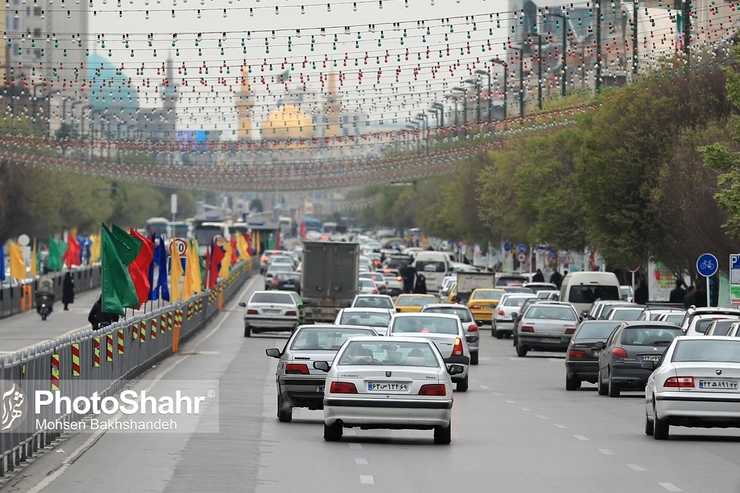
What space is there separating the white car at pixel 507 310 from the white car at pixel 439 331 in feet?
64.1

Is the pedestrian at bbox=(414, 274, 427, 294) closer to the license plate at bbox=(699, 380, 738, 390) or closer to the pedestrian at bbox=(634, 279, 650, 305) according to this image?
the pedestrian at bbox=(634, 279, 650, 305)

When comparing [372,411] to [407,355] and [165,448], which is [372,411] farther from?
[165,448]

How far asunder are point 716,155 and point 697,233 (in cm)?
1183

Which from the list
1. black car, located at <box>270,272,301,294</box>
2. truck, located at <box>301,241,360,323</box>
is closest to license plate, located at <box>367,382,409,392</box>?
truck, located at <box>301,241,360,323</box>

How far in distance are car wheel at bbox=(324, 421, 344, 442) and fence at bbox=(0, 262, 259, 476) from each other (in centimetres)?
310

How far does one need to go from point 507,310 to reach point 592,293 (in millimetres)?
2801

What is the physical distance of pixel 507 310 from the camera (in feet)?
167

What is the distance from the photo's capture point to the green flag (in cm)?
2928

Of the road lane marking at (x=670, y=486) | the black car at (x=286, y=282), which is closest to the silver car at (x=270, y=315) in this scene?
the black car at (x=286, y=282)

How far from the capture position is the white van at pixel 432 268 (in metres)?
84.3

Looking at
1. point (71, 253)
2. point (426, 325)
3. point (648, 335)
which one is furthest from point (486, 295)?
point (71, 253)

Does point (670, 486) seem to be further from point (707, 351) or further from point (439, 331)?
point (439, 331)

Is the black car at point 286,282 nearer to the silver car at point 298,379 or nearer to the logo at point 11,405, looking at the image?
the silver car at point 298,379

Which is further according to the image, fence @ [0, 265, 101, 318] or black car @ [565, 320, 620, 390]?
fence @ [0, 265, 101, 318]
